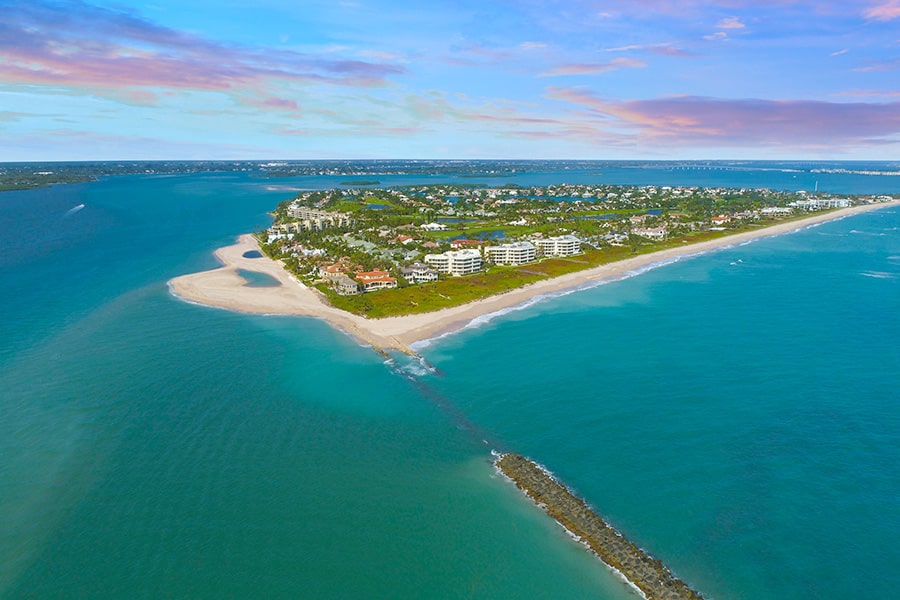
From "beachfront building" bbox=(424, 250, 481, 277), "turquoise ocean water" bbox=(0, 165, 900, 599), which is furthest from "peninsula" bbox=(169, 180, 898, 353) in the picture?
"turquoise ocean water" bbox=(0, 165, 900, 599)

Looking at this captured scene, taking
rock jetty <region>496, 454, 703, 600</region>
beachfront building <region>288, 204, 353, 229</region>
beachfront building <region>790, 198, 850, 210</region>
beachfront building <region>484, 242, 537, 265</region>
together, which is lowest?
rock jetty <region>496, 454, 703, 600</region>

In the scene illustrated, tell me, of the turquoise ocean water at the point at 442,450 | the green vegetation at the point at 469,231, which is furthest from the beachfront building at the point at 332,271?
the turquoise ocean water at the point at 442,450

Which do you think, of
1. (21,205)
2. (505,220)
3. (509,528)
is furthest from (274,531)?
(21,205)

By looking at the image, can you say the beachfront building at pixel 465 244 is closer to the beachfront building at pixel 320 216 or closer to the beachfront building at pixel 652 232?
the beachfront building at pixel 320 216

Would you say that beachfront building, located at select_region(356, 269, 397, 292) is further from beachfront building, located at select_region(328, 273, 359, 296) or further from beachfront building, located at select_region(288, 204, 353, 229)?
beachfront building, located at select_region(288, 204, 353, 229)

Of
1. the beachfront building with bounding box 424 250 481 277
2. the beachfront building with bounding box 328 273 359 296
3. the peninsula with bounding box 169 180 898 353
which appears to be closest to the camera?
the peninsula with bounding box 169 180 898 353

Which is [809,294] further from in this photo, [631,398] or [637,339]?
[631,398]
